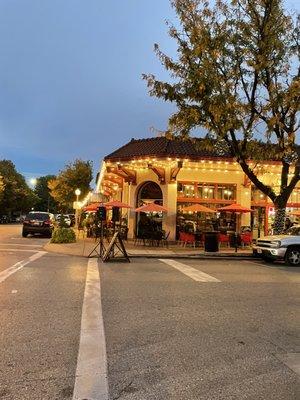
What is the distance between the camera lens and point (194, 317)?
8.50 meters

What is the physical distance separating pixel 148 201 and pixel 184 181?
246cm

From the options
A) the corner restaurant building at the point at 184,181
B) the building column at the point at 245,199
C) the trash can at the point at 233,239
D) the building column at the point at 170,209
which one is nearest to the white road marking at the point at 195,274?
the trash can at the point at 233,239

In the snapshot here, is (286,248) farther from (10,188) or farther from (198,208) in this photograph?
(10,188)

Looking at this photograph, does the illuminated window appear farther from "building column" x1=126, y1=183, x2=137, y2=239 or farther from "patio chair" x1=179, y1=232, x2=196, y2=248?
"building column" x1=126, y1=183, x2=137, y2=239

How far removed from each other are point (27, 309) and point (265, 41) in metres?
15.9

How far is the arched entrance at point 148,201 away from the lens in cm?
2948

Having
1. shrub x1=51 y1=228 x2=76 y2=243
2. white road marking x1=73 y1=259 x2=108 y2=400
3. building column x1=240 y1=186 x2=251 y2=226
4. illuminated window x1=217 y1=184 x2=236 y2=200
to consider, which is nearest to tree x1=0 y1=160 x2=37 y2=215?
shrub x1=51 y1=228 x2=76 y2=243

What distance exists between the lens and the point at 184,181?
96.0 feet

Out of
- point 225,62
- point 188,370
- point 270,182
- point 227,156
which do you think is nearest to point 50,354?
point 188,370

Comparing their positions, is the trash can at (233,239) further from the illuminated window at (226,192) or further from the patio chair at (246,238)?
the illuminated window at (226,192)

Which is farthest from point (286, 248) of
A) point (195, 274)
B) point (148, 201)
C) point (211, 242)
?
point (148, 201)

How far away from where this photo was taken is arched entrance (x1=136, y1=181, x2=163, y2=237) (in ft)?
96.7

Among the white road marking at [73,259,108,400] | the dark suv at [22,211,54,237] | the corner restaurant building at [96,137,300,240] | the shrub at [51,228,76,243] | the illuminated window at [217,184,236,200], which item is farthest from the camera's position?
the dark suv at [22,211,54,237]

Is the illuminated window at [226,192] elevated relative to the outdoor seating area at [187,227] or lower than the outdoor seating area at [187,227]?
elevated
